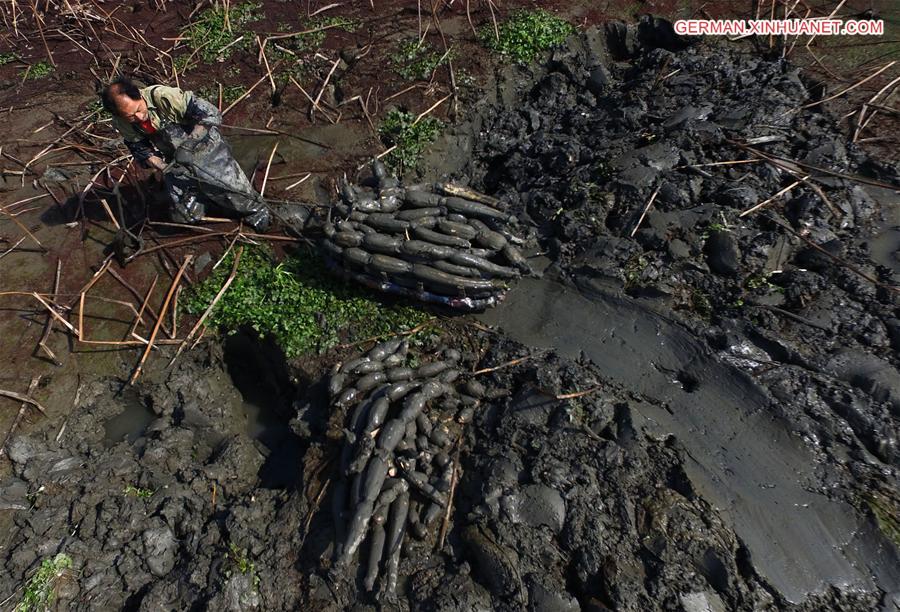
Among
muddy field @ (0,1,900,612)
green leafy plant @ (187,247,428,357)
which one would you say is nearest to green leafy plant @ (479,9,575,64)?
muddy field @ (0,1,900,612)

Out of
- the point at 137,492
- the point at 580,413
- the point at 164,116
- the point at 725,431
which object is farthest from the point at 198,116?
the point at 725,431

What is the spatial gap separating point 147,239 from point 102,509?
10.4 feet

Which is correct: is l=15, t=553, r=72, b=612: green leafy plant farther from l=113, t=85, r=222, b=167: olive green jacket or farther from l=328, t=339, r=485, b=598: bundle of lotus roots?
l=113, t=85, r=222, b=167: olive green jacket

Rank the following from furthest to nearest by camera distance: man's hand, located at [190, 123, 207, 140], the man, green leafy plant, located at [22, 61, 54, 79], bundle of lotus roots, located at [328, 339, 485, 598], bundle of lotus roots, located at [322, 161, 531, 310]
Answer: green leafy plant, located at [22, 61, 54, 79] → man's hand, located at [190, 123, 207, 140] → the man → bundle of lotus roots, located at [322, 161, 531, 310] → bundle of lotus roots, located at [328, 339, 485, 598]

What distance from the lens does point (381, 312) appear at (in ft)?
18.2

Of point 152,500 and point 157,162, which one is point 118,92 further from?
point 152,500

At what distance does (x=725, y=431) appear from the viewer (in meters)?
4.32

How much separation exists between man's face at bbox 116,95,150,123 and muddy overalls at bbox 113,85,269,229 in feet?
0.35

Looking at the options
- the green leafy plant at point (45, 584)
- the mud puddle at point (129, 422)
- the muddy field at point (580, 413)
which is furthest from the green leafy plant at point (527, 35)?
the green leafy plant at point (45, 584)

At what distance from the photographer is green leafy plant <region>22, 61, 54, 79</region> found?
29.3 ft

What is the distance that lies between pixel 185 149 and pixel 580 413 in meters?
4.85

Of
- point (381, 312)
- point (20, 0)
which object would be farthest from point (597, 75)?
point (20, 0)

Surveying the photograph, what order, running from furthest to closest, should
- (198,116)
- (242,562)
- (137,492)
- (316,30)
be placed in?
(316,30) → (198,116) → (137,492) → (242,562)

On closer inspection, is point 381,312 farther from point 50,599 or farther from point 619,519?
point 50,599
